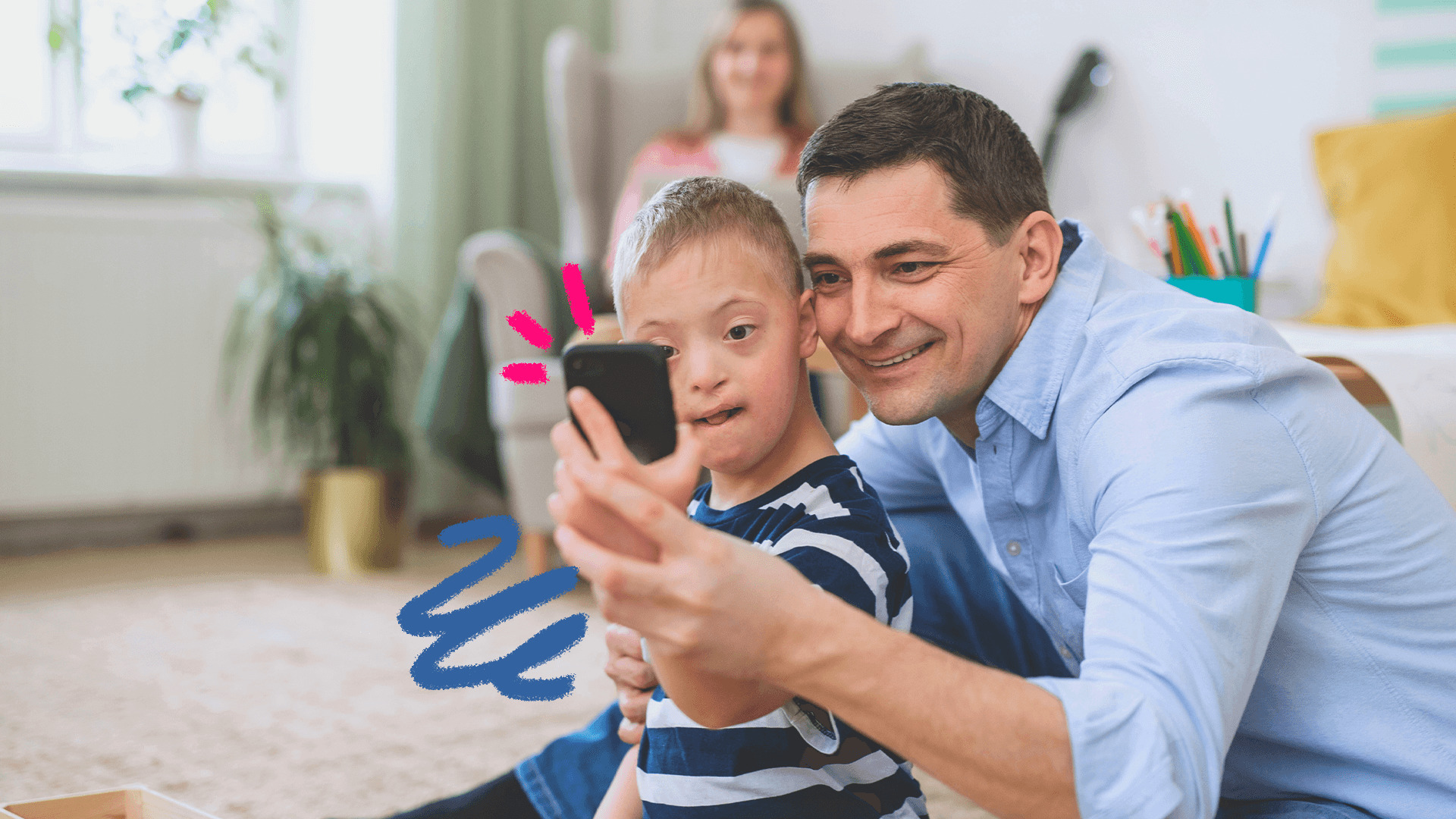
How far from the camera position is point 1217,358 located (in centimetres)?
73

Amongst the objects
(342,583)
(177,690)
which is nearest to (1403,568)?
(177,690)

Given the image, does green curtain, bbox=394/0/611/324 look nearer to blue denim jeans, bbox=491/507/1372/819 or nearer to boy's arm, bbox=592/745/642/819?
blue denim jeans, bbox=491/507/1372/819

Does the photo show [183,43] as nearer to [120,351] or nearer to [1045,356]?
[120,351]

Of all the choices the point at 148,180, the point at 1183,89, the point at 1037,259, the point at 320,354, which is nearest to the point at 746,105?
the point at 1183,89

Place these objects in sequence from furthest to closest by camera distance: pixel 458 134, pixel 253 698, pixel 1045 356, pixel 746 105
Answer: pixel 458 134
pixel 746 105
pixel 253 698
pixel 1045 356

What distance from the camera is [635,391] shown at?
0.61 meters

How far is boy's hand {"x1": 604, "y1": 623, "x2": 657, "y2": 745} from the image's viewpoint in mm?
875

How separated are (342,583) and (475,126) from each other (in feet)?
4.76

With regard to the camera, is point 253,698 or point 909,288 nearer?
point 909,288

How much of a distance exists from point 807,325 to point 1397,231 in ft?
5.06

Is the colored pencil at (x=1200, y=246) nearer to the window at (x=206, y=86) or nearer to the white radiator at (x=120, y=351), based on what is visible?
the window at (x=206, y=86)

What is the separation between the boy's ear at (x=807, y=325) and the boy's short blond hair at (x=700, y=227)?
0.02 metres

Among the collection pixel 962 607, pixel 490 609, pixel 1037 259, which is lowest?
pixel 962 607

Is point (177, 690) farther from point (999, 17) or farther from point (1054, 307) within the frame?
point (999, 17)
